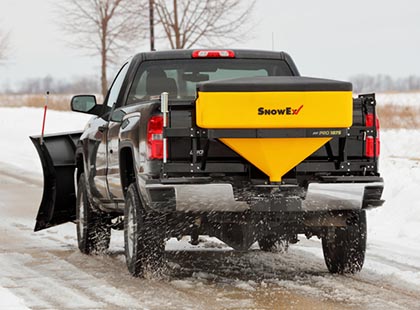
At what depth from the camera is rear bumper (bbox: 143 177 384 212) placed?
6.88 metres

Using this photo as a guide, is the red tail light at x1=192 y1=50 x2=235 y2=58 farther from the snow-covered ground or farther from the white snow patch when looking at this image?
the white snow patch

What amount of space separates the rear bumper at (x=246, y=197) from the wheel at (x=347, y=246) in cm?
76

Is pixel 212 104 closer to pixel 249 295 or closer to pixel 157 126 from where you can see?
pixel 157 126

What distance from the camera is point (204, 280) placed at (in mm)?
7730

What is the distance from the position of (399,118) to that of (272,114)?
26.7 meters

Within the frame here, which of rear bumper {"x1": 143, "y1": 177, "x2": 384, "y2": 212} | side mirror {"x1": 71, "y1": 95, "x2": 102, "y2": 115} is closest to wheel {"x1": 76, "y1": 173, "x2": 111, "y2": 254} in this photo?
side mirror {"x1": 71, "y1": 95, "x2": 102, "y2": 115}

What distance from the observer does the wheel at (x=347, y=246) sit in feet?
25.6

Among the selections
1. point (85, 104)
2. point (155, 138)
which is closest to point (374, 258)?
point (155, 138)

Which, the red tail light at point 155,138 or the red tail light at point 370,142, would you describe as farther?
the red tail light at point 370,142

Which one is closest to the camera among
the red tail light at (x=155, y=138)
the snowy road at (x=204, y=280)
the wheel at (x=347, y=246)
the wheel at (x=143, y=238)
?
the snowy road at (x=204, y=280)

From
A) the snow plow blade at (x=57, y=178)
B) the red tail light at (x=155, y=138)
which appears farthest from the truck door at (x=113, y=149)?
the snow plow blade at (x=57, y=178)

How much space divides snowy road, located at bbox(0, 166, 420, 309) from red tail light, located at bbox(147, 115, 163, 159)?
1015 millimetres

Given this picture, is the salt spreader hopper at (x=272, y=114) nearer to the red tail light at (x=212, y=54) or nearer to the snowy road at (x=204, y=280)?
the snowy road at (x=204, y=280)

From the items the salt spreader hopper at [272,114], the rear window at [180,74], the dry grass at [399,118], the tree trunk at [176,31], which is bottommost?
the dry grass at [399,118]
